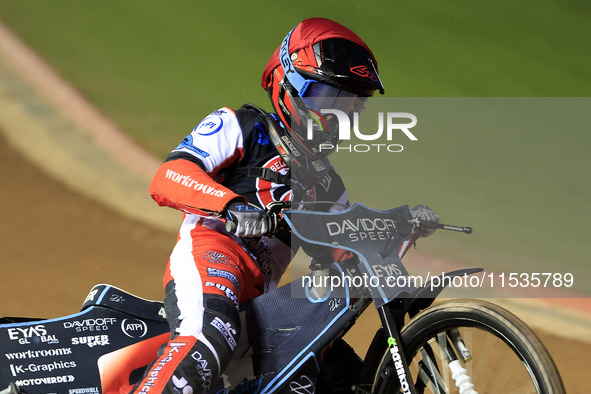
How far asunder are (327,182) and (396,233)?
0.75 meters

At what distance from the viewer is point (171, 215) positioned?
21.4ft

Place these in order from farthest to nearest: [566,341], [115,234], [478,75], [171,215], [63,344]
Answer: [478,75]
[171,215]
[115,234]
[566,341]
[63,344]

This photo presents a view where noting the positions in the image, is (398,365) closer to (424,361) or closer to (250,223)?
(424,361)

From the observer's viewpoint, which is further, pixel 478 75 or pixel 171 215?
pixel 478 75

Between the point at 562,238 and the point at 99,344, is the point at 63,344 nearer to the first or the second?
the point at 99,344

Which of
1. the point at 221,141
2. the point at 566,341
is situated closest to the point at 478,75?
the point at 566,341

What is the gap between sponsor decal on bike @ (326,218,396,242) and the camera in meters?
2.32

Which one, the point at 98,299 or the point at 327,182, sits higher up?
the point at 327,182

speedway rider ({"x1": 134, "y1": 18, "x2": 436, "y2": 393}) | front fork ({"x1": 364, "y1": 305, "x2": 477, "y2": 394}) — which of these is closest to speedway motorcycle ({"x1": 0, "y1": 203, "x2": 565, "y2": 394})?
front fork ({"x1": 364, "y1": 305, "x2": 477, "y2": 394})

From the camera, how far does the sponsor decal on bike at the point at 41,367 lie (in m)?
2.37

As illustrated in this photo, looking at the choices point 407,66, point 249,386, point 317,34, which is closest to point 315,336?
point 249,386

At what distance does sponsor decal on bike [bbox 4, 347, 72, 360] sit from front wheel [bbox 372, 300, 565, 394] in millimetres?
1083

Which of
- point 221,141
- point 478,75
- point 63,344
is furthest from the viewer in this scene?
point 478,75

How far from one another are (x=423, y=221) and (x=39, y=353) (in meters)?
1.44
